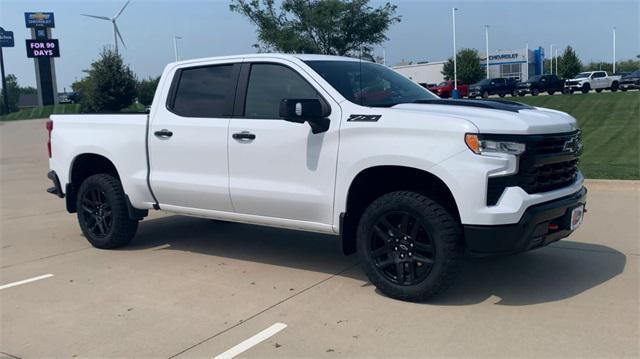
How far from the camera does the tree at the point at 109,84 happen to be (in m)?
41.5

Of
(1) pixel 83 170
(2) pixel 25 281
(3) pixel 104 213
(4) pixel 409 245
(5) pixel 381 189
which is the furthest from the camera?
(1) pixel 83 170

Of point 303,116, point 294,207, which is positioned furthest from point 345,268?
point 303,116

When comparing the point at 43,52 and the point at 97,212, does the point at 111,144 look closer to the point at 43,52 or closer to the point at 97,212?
the point at 97,212

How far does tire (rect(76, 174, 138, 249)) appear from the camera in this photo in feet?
21.9

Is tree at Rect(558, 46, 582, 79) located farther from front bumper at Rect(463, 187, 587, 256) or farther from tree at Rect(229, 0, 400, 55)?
front bumper at Rect(463, 187, 587, 256)

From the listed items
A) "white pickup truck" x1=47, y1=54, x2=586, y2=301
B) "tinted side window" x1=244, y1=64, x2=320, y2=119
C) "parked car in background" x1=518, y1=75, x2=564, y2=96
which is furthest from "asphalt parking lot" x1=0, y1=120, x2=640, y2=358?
A: "parked car in background" x1=518, y1=75, x2=564, y2=96

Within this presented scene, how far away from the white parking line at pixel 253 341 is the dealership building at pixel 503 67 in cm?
8608

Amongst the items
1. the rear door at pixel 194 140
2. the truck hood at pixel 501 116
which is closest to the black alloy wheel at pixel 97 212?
the rear door at pixel 194 140

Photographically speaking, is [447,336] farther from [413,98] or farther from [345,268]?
[413,98]

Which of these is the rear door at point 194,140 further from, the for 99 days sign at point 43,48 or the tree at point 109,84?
the for 99 days sign at point 43,48

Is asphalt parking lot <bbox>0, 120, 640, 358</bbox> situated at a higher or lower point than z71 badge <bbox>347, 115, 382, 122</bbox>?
lower

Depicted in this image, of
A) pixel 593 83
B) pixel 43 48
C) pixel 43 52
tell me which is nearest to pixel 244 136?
pixel 593 83

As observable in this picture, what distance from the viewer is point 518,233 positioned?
4359mm

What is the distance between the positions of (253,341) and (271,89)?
93.5 inches
